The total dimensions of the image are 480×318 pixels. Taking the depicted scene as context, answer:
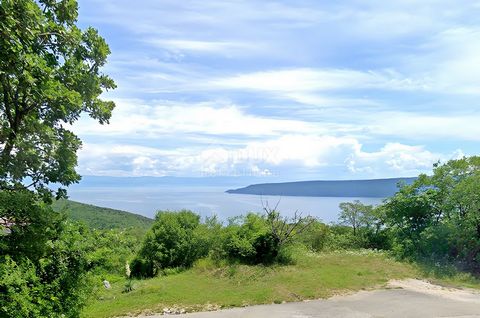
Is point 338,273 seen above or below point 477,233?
below

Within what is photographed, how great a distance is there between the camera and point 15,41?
503cm

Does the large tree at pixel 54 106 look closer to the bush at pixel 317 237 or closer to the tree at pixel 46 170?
the tree at pixel 46 170

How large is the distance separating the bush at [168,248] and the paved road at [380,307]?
10.3 metres

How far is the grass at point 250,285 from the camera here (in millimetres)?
12539

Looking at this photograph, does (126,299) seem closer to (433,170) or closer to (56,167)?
(56,167)

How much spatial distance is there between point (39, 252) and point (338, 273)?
11.8 meters

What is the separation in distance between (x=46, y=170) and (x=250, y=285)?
9.24m

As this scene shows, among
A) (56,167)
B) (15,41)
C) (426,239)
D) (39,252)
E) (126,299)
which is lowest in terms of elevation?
(126,299)

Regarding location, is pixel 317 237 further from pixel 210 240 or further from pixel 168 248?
pixel 168 248

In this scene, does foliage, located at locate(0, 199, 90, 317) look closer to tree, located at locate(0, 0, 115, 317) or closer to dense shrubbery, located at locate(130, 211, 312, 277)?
tree, located at locate(0, 0, 115, 317)

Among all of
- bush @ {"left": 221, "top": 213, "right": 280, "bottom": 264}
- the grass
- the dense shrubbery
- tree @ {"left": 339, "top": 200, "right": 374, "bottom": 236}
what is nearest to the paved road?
the grass

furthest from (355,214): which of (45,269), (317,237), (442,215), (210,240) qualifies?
(45,269)

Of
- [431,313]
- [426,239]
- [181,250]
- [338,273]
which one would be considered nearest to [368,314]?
[431,313]

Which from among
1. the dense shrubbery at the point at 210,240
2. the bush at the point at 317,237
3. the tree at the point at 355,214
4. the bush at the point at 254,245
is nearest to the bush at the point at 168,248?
the dense shrubbery at the point at 210,240
